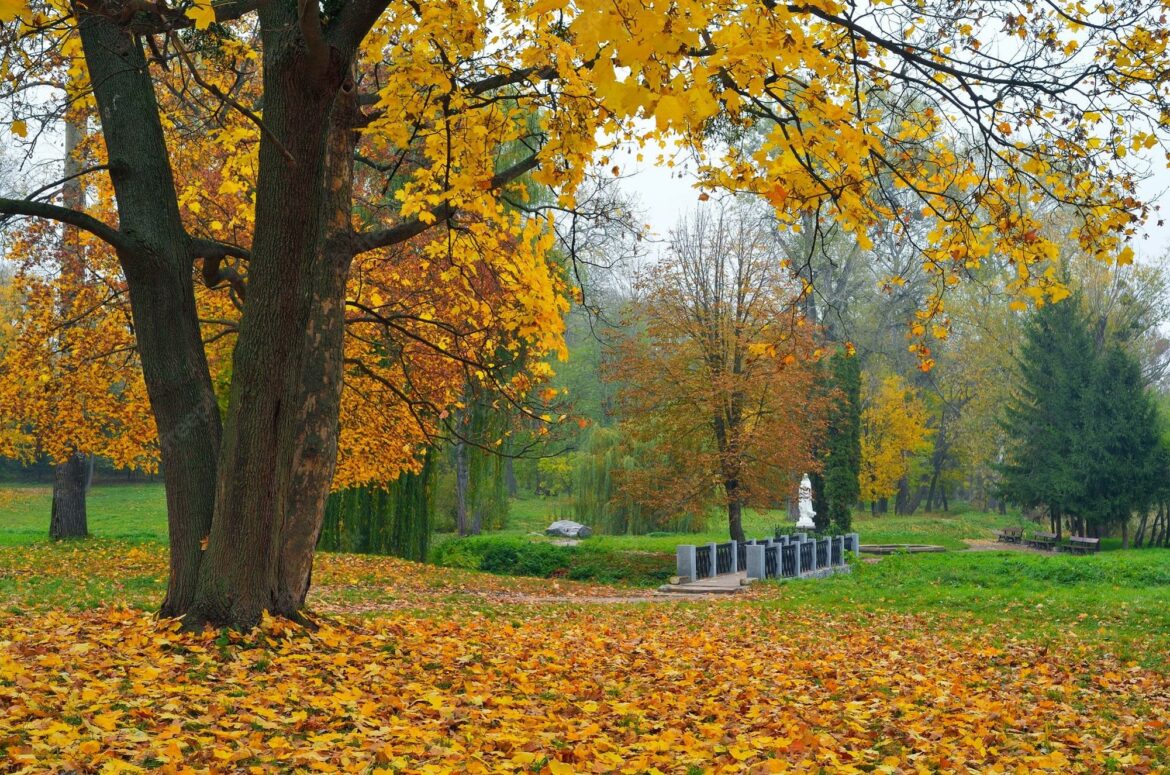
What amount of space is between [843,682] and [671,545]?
17.5 m

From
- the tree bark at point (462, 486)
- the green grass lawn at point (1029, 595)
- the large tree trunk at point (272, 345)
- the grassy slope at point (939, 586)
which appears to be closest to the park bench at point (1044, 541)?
the grassy slope at point (939, 586)

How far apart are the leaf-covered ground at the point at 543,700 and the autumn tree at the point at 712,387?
464 inches

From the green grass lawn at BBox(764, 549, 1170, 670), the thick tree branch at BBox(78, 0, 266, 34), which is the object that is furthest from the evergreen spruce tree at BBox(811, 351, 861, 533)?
the thick tree branch at BBox(78, 0, 266, 34)

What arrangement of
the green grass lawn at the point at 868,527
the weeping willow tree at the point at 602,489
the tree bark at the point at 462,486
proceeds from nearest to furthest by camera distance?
the tree bark at the point at 462,486 → the green grass lawn at the point at 868,527 → the weeping willow tree at the point at 602,489

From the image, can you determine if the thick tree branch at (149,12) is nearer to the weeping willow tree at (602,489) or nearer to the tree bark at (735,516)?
the tree bark at (735,516)

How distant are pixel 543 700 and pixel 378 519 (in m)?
14.3

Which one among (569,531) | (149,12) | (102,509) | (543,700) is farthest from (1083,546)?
(102,509)

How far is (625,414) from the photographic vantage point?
71.4 ft

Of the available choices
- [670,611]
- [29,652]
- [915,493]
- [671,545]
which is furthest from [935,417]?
[29,652]

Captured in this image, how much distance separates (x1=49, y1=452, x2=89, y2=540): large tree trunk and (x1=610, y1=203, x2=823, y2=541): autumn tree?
1079cm

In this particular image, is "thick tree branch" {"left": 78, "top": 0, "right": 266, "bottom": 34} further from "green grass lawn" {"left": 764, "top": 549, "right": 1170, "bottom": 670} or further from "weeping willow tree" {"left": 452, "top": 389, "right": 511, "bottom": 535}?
"green grass lawn" {"left": 764, "top": 549, "right": 1170, "bottom": 670}

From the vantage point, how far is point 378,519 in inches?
748

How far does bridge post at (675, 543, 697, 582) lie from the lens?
1834 cm

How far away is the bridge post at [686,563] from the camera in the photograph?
18.3m
